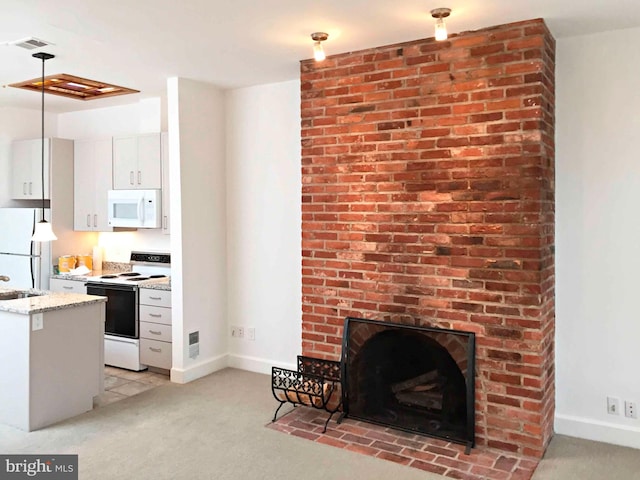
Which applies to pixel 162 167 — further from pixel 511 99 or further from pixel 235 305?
pixel 511 99

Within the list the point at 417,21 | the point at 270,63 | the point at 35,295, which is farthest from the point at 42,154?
the point at 417,21

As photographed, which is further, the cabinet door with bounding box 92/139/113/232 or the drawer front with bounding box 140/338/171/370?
the cabinet door with bounding box 92/139/113/232

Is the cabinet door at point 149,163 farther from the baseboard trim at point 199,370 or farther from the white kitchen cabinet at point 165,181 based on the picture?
the baseboard trim at point 199,370

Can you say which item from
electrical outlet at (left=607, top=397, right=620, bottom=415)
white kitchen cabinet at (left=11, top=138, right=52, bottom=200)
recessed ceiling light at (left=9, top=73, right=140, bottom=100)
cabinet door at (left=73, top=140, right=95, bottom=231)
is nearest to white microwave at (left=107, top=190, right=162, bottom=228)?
cabinet door at (left=73, top=140, right=95, bottom=231)

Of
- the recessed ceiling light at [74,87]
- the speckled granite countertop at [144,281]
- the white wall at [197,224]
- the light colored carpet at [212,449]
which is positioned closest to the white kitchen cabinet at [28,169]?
the recessed ceiling light at [74,87]

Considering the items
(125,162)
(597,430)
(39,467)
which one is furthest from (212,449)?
(125,162)

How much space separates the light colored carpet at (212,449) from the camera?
2.96 m

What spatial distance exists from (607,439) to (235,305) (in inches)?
121

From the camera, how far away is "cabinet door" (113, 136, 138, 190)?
518 centimetres

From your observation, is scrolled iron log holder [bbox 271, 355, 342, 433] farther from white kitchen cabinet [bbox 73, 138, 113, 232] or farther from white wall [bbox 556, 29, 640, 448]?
white kitchen cabinet [bbox 73, 138, 113, 232]

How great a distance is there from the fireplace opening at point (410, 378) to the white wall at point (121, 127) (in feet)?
8.67

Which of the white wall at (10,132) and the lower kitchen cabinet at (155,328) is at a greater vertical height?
the white wall at (10,132)

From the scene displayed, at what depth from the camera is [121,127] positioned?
5707mm

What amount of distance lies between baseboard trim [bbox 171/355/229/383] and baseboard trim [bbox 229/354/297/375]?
85 mm
